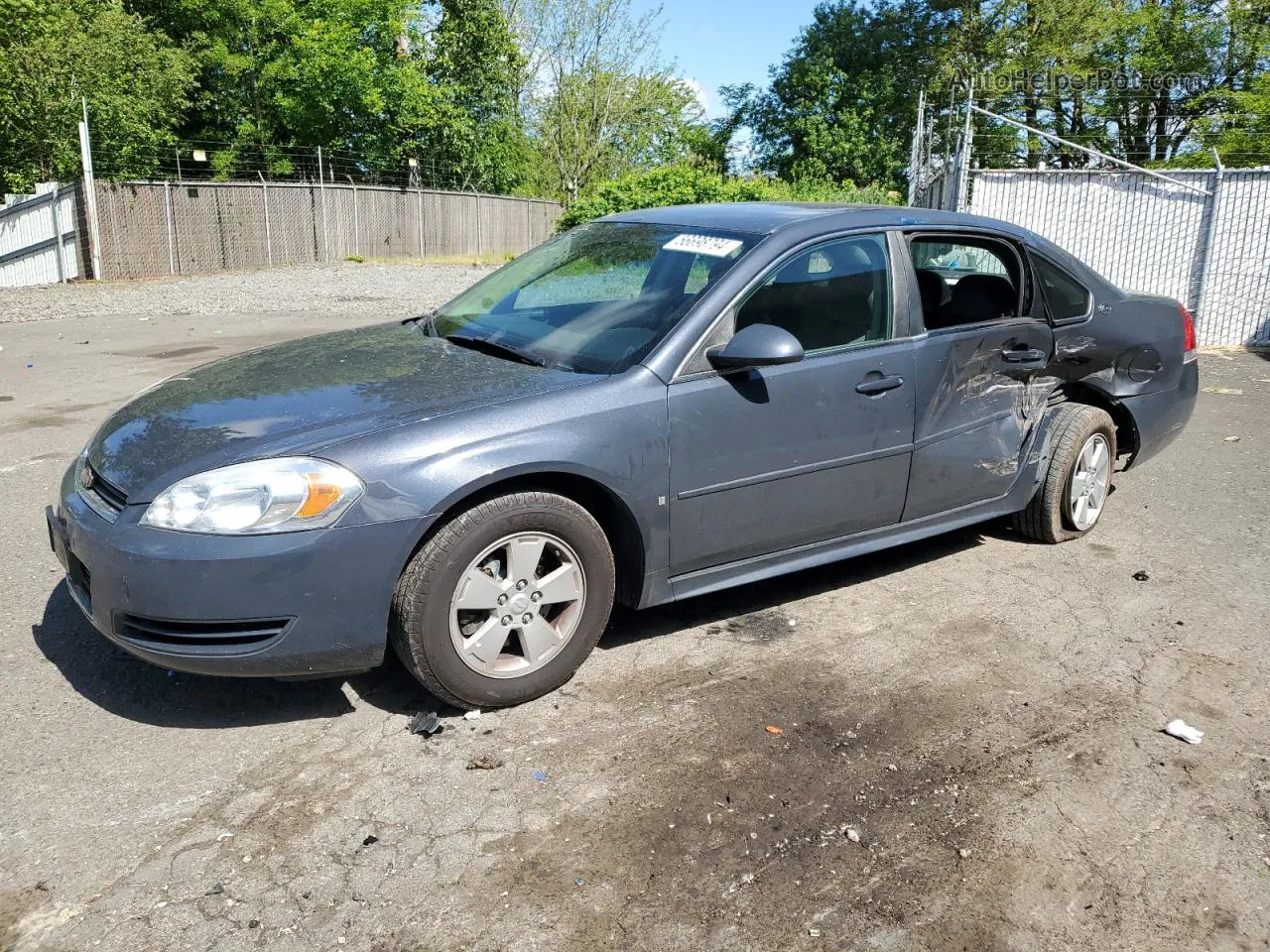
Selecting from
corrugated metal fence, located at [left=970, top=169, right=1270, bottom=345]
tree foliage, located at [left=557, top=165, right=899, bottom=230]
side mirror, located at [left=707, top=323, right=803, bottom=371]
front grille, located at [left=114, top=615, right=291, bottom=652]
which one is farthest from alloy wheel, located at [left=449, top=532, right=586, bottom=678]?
tree foliage, located at [left=557, top=165, right=899, bottom=230]

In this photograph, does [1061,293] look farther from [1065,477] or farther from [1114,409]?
[1065,477]

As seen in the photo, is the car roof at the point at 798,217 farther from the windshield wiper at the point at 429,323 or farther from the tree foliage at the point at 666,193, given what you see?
the tree foliage at the point at 666,193

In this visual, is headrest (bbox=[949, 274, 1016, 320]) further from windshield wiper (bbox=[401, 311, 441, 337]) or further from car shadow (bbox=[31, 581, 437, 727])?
car shadow (bbox=[31, 581, 437, 727])

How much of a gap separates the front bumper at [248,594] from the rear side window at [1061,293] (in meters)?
3.39

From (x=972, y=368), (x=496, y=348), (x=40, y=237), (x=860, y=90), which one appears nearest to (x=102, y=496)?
(x=496, y=348)

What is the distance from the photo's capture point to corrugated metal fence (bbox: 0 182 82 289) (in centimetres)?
2178

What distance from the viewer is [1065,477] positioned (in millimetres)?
5359

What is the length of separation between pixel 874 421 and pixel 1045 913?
2092 millimetres

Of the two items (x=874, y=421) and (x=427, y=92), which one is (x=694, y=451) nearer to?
(x=874, y=421)

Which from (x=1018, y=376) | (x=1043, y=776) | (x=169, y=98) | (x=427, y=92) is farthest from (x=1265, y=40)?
(x=1043, y=776)

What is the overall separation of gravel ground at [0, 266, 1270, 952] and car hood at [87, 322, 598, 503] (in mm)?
846

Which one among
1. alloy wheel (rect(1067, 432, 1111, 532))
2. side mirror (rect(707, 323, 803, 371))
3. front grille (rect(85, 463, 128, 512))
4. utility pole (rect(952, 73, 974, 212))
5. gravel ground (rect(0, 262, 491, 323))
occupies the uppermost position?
utility pole (rect(952, 73, 974, 212))

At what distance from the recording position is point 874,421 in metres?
4.38

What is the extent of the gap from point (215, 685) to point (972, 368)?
3.31 m
